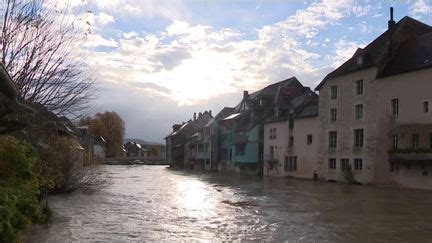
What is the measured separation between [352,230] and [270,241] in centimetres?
358

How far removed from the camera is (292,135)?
191 ft

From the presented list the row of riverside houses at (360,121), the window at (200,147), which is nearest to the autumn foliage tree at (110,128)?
the window at (200,147)

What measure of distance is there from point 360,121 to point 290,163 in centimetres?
1368

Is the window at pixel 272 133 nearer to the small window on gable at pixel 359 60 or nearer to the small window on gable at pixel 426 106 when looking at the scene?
the small window on gable at pixel 359 60

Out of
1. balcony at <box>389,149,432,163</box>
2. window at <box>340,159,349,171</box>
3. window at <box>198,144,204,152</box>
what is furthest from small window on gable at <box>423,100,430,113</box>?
window at <box>198,144,204,152</box>

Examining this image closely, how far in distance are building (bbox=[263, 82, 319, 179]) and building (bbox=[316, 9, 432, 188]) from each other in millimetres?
2554

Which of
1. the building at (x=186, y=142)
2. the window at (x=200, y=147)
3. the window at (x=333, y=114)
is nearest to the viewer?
the window at (x=333, y=114)

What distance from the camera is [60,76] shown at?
16.8 m

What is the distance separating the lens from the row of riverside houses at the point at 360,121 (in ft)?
129

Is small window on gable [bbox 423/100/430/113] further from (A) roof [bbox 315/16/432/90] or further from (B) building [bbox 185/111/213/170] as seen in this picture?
(B) building [bbox 185/111/213/170]

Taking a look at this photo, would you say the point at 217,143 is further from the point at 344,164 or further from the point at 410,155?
the point at 410,155

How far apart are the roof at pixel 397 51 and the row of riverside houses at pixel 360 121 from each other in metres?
0.09

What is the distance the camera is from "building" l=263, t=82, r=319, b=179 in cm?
5459

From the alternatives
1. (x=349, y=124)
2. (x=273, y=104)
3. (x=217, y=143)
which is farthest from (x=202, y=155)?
Answer: (x=349, y=124)
